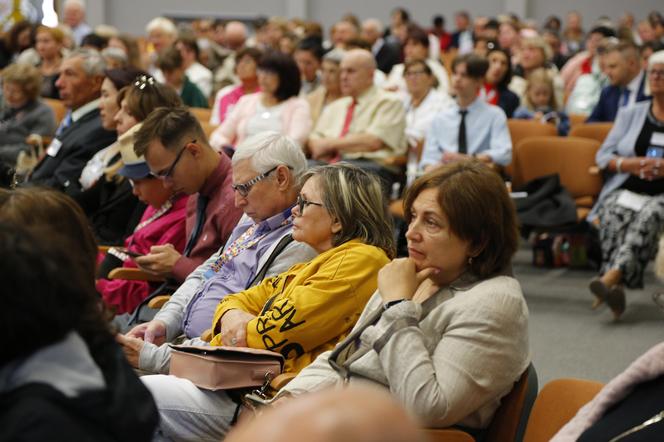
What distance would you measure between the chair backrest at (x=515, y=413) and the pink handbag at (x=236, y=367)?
0.57 m

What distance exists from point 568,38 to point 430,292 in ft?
41.5

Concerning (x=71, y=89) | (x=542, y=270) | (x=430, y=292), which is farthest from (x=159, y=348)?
(x=542, y=270)

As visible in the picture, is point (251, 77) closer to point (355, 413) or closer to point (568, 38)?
point (355, 413)

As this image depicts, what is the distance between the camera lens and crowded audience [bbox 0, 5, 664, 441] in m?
1.34

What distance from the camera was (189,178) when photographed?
3.58 meters

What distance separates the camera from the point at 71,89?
209 inches

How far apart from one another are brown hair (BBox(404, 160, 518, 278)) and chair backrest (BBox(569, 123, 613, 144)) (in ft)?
13.7

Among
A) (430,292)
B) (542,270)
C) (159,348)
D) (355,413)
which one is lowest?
(542,270)

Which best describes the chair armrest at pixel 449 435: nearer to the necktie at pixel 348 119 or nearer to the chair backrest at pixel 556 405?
the chair backrest at pixel 556 405

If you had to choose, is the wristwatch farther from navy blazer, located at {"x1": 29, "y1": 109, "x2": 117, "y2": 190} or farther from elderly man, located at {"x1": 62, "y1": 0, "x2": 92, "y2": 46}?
elderly man, located at {"x1": 62, "y1": 0, "x2": 92, "y2": 46}

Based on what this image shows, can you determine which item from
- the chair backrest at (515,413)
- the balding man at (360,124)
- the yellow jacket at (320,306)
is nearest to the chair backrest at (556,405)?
the chair backrest at (515,413)

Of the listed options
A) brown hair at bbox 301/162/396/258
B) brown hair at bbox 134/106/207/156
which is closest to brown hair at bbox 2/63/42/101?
brown hair at bbox 134/106/207/156

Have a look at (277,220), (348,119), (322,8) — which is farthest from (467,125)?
(322,8)

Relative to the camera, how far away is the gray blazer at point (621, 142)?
553 centimetres
